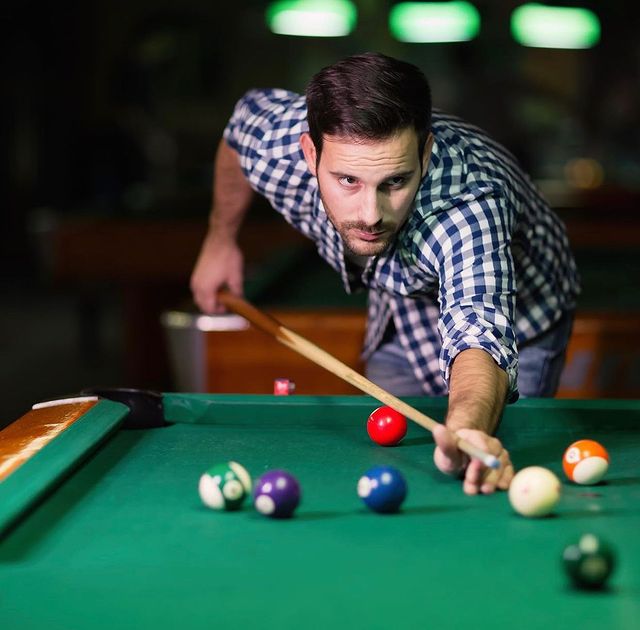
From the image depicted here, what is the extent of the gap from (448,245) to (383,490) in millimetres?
628

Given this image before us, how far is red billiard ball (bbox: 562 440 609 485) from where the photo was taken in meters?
1.63

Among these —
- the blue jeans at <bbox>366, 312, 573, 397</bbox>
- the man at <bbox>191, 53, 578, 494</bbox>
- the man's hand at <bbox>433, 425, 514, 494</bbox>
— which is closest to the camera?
the man's hand at <bbox>433, 425, 514, 494</bbox>

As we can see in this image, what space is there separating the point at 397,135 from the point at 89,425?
717 millimetres

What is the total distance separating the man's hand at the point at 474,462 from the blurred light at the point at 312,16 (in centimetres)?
464

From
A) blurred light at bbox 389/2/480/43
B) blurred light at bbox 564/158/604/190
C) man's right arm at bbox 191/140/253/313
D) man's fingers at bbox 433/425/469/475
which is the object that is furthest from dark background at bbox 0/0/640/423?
man's fingers at bbox 433/425/469/475

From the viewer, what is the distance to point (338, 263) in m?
2.39

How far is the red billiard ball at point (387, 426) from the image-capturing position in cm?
187

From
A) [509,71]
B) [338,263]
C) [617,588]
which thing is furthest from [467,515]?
[509,71]

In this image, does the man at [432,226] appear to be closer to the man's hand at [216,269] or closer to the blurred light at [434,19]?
the man's hand at [216,269]

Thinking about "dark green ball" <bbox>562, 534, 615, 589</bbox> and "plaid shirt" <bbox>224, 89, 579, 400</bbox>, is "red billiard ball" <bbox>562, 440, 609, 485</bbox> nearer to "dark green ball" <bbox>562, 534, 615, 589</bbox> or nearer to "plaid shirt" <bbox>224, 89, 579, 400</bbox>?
"plaid shirt" <bbox>224, 89, 579, 400</bbox>

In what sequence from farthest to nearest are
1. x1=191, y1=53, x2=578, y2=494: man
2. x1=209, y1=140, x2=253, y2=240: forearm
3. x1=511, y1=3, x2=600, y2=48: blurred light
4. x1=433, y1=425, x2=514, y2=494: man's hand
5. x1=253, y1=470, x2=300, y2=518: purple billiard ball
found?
1. x1=511, y1=3, x2=600, y2=48: blurred light
2. x1=209, y1=140, x2=253, y2=240: forearm
3. x1=191, y1=53, x2=578, y2=494: man
4. x1=433, y1=425, x2=514, y2=494: man's hand
5. x1=253, y1=470, x2=300, y2=518: purple billiard ball

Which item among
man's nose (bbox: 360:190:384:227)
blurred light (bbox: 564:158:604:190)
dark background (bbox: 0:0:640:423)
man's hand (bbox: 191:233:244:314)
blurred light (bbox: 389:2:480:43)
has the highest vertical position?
man's nose (bbox: 360:190:384:227)

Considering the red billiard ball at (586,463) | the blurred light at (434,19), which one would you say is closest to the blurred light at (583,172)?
the blurred light at (434,19)

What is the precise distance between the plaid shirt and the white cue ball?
38 centimetres
